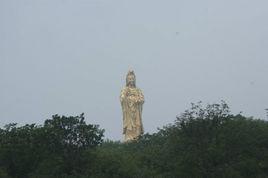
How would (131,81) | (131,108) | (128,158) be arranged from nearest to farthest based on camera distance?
(128,158) < (131,108) < (131,81)

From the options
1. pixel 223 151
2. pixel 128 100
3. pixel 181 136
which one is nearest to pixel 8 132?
pixel 181 136

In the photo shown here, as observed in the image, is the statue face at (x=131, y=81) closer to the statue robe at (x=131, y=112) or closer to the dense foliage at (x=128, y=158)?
the statue robe at (x=131, y=112)

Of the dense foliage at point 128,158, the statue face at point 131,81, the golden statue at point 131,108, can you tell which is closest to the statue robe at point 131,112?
the golden statue at point 131,108

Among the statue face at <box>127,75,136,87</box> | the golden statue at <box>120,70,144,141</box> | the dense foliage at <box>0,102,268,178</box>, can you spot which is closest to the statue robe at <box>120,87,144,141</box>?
the golden statue at <box>120,70,144,141</box>

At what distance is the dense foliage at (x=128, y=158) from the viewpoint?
29562 mm

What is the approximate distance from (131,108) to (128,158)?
1366 centimetres

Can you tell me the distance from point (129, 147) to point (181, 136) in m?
11.6

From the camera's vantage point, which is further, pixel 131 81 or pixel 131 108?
pixel 131 81

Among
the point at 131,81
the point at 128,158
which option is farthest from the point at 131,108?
the point at 128,158

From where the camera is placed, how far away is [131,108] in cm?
4722

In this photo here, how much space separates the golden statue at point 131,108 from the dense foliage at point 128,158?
44.0ft

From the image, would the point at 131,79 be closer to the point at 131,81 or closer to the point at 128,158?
the point at 131,81

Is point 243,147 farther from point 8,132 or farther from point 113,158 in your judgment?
point 8,132

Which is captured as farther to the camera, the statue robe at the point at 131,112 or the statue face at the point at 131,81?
the statue face at the point at 131,81
